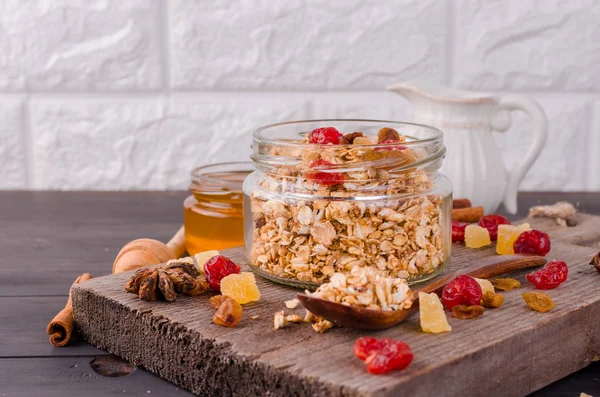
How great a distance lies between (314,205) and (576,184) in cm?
135

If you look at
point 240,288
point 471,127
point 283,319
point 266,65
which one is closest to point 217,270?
point 240,288

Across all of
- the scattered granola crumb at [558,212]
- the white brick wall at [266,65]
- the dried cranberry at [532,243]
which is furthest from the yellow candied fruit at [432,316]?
the white brick wall at [266,65]

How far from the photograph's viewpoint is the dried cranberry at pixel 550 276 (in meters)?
0.90

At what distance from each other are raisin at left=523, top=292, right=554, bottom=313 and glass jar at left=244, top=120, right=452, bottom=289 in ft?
0.46

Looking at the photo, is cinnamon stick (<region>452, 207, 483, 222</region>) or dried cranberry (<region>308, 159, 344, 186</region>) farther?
cinnamon stick (<region>452, 207, 483, 222</region>)

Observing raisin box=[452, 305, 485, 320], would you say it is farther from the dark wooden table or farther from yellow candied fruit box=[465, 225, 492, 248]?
yellow candied fruit box=[465, 225, 492, 248]

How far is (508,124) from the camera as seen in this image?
1436mm

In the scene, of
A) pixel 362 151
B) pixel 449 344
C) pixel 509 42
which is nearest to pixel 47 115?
pixel 509 42

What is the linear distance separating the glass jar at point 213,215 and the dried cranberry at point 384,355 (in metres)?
0.55

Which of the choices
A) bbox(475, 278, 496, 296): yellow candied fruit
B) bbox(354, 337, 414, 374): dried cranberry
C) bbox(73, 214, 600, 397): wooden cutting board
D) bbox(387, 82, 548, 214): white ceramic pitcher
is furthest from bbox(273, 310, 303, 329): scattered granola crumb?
bbox(387, 82, 548, 214): white ceramic pitcher

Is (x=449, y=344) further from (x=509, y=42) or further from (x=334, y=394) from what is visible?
(x=509, y=42)

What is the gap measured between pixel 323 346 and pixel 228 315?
12 cm

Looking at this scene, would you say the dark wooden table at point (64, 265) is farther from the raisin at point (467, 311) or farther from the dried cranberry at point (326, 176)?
the dried cranberry at point (326, 176)

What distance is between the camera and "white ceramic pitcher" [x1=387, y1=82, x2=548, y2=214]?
139cm
